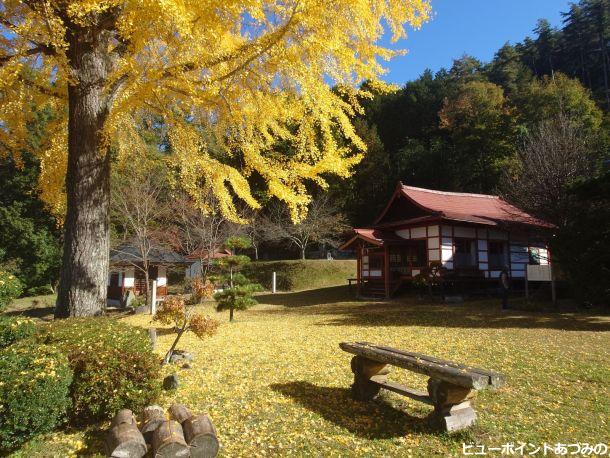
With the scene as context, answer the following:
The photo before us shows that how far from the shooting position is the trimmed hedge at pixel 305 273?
88.8ft

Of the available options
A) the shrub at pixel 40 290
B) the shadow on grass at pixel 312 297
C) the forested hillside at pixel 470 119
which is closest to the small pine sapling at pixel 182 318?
the shadow on grass at pixel 312 297

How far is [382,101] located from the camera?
40.8 m

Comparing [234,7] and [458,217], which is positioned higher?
[234,7]

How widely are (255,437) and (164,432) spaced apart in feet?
3.04

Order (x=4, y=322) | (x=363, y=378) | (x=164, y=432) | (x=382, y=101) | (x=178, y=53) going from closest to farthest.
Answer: (x=164, y=432) < (x=4, y=322) < (x=363, y=378) < (x=178, y=53) < (x=382, y=101)

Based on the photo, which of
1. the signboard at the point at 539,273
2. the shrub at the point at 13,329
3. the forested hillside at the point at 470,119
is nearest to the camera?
the shrub at the point at 13,329

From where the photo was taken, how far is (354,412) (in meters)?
4.45

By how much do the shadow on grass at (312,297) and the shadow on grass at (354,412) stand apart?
44.3 feet

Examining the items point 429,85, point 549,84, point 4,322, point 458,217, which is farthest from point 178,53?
point 429,85

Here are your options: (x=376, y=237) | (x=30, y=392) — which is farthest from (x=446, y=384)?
(x=376, y=237)

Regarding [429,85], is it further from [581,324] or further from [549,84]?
[581,324]

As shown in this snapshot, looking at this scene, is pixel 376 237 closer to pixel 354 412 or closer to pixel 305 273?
pixel 305 273

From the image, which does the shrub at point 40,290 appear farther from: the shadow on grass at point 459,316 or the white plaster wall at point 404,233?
the white plaster wall at point 404,233

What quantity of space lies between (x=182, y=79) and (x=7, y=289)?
334cm
